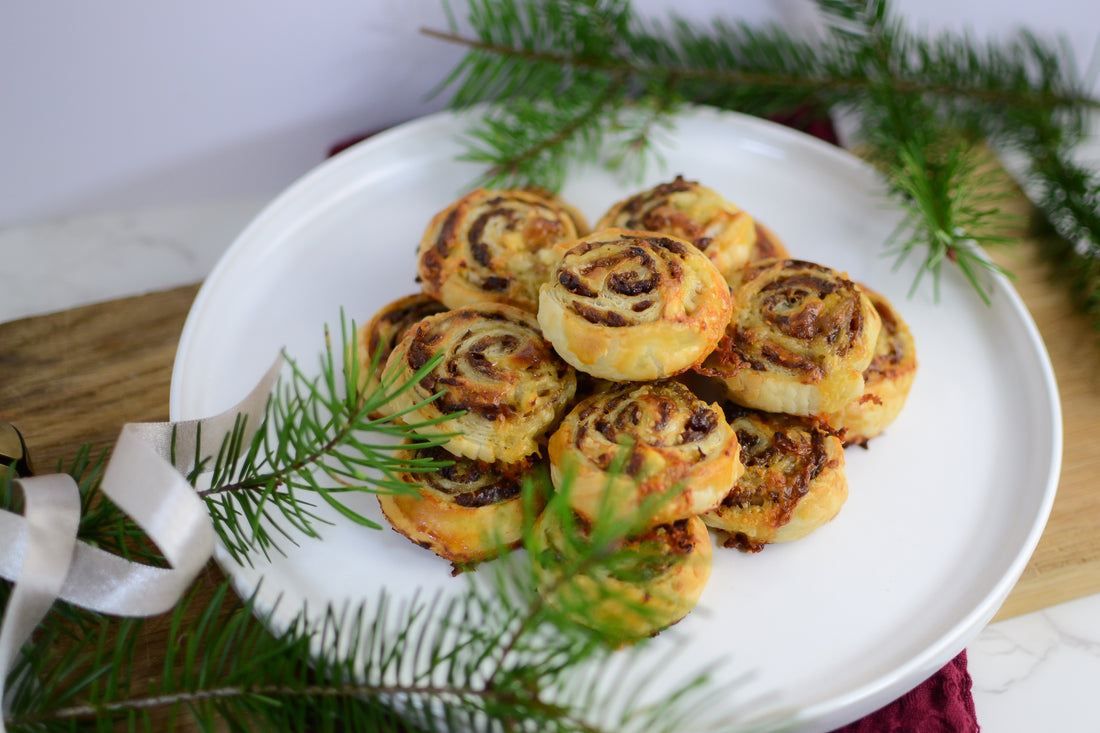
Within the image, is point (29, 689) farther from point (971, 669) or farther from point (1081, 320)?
point (1081, 320)

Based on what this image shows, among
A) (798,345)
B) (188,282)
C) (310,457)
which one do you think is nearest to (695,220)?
(798,345)

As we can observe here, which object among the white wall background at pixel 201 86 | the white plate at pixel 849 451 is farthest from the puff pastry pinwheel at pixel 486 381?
the white wall background at pixel 201 86

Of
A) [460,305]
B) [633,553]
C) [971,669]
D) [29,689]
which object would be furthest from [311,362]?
[971,669]

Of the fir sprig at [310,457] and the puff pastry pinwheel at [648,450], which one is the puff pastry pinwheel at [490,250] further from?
the fir sprig at [310,457]

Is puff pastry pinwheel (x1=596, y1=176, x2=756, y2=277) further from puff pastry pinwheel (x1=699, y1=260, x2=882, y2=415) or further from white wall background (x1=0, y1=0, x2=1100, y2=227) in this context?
white wall background (x1=0, y1=0, x2=1100, y2=227)

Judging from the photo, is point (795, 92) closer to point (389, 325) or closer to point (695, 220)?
point (695, 220)

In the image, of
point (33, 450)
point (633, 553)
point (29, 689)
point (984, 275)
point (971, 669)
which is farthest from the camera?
point (984, 275)
